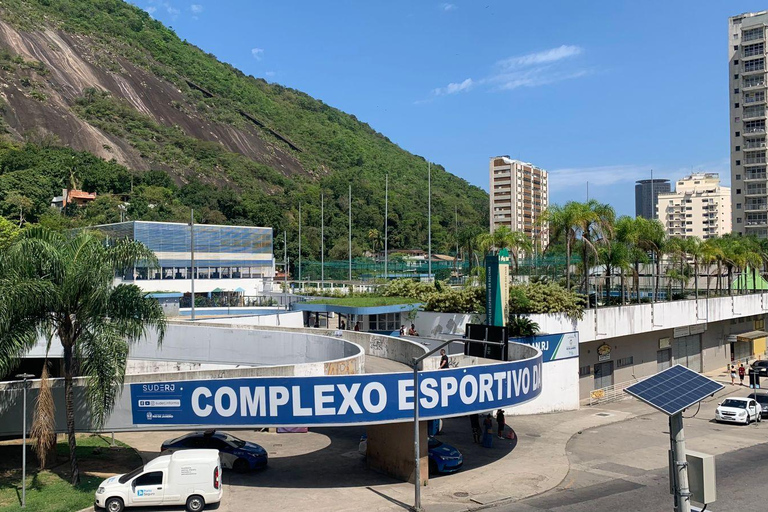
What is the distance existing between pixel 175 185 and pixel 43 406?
137 metres

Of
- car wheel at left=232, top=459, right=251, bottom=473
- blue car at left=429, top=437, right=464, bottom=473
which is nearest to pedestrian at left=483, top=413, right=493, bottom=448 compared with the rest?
blue car at left=429, top=437, right=464, bottom=473

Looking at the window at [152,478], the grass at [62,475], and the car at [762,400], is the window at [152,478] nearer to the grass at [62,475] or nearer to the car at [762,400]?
the grass at [62,475]

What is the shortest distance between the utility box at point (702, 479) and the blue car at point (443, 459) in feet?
56.2

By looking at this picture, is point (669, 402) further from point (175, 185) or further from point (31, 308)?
point (175, 185)

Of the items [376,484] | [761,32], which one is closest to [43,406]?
[376,484]

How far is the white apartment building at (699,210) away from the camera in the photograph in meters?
185

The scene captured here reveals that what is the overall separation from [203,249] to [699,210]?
161m

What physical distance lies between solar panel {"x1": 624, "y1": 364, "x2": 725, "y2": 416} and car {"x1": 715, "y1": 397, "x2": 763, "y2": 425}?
27843 mm

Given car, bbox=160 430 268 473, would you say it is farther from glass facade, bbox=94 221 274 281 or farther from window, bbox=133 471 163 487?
glass facade, bbox=94 221 274 281

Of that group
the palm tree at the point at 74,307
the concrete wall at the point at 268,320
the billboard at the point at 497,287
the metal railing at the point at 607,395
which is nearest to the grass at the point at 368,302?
the concrete wall at the point at 268,320

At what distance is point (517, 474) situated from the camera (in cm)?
2527

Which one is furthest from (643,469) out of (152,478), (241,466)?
(152,478)

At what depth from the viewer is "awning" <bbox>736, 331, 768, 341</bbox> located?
192ft

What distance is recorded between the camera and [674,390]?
10.4 metres
